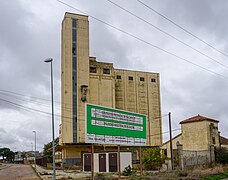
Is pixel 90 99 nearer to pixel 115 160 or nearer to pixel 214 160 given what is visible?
pixel 115 160

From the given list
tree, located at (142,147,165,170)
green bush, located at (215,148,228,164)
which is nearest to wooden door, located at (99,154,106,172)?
tree, located at (142,147,165,170)

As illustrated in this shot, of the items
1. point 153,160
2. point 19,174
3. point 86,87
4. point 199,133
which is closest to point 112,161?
point 153,160

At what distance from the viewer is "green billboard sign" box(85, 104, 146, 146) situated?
22.0 m

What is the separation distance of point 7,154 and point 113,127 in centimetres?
15520

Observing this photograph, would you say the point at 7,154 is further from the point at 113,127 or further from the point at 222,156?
the point at 113,127

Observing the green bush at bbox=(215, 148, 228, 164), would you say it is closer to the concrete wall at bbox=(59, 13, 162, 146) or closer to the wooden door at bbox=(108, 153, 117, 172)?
the wooden door at bbox=(108, 153, 117, 172)

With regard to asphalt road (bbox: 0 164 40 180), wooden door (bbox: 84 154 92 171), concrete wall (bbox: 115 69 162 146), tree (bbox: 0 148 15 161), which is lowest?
tree (bbox: 0 148 15 161)

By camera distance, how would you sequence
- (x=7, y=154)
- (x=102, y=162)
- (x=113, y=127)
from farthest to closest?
(x=7, y=154)
(x=102, y=162)
(x=113, y=127)

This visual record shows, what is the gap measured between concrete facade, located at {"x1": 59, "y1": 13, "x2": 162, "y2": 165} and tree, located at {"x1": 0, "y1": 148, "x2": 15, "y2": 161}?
97744mm

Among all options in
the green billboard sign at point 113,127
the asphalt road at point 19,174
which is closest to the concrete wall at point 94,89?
the asphalt road at point 19,174

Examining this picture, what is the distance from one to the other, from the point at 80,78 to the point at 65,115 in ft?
29.7

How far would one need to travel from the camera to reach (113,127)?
80.0ft

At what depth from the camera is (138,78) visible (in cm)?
8825

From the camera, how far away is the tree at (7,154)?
164 meters
